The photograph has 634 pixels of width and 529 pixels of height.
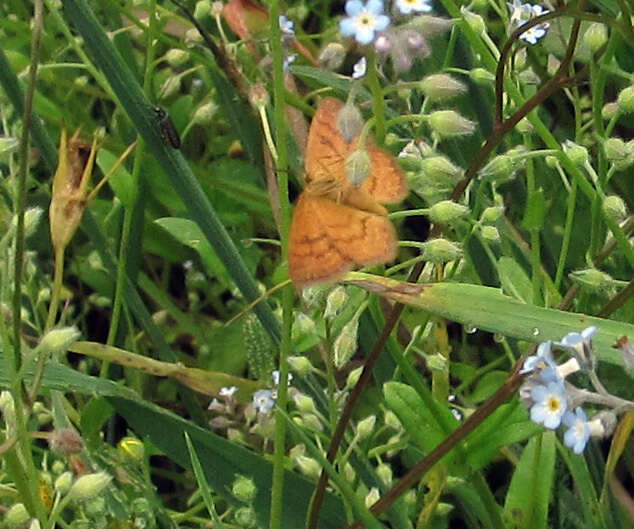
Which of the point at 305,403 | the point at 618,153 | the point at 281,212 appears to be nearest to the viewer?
the point at 281,212

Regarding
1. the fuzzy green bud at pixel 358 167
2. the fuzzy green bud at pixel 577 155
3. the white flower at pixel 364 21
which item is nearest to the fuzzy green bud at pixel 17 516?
the fuzzy green bud at pixel 358 167

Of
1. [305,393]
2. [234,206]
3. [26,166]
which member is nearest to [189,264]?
[234,206]

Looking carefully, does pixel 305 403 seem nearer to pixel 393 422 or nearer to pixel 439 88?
pixel 393 422

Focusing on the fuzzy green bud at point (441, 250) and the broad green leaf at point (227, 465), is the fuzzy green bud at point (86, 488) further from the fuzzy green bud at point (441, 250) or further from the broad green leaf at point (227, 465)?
the fuzzy green bud at point (441, 250)

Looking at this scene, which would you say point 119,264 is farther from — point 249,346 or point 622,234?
point 622,234

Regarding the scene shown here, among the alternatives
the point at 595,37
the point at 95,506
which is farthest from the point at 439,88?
the point at 95,506

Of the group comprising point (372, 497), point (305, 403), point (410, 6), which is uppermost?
point (410, 6)

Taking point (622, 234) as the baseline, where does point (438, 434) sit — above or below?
below
